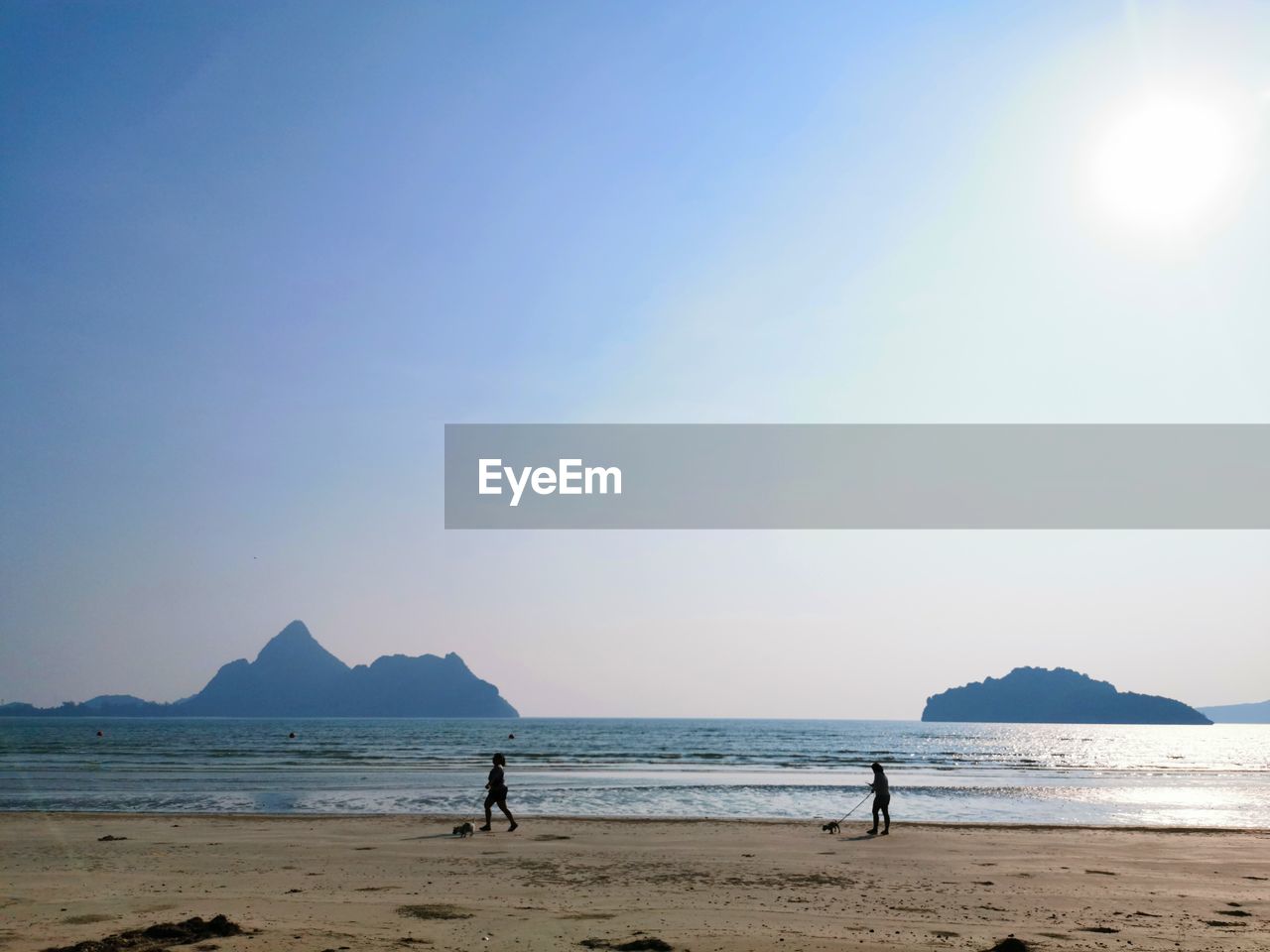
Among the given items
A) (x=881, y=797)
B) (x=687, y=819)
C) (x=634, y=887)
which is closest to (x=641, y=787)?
(x=687, y=819)

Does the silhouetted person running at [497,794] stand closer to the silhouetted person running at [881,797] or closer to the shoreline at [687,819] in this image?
the shoreline at [687,819]

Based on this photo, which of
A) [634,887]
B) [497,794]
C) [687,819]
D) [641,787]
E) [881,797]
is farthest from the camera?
[641,787]

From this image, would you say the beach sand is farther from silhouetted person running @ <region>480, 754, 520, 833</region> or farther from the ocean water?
the ocean water

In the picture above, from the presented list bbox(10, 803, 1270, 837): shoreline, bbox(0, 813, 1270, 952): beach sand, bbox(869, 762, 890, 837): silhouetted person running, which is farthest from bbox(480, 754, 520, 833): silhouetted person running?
bbox(869, 762, 890, 837): silhouetted person running

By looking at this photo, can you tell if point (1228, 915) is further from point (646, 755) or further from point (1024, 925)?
point (646, 755)

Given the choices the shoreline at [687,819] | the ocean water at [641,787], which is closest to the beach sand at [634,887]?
the shoreline at [687,819]

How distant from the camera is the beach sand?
1045 centimetres

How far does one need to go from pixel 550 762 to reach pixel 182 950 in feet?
164

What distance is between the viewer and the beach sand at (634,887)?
10.4m

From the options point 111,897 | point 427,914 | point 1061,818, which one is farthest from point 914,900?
point 1061,818

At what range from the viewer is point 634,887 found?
45.2 feet

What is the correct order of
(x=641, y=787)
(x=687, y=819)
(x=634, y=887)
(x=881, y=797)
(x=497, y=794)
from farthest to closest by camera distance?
(x=641, y=787) → (x=687, y=819) → (x=881, y=797) → (x=497, y=794) → (x=634, y=887)

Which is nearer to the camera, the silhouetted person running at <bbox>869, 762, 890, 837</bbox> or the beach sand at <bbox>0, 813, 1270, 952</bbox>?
the beach sand at <bbox>0, 813, 1270, 952</bbox>

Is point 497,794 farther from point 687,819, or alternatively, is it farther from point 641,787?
point 641,787
